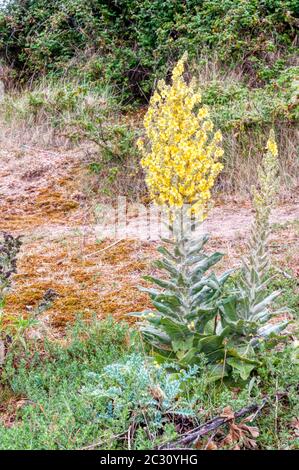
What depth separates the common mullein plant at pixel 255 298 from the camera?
2.68 metres

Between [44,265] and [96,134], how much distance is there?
2.76 meters

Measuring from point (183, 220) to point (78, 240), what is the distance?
2711 millimetres

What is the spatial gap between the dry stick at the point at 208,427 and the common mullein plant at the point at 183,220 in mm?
339

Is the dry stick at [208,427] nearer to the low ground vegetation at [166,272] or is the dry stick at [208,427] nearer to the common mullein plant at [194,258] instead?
the low ground vegetation at [166,272]

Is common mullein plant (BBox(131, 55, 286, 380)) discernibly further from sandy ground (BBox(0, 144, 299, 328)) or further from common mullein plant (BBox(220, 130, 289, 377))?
sandy ground (BBox(0, 144, 299, 328))

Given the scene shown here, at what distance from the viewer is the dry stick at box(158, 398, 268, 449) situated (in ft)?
7.40

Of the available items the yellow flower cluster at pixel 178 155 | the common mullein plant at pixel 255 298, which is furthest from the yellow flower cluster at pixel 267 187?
the yellow flower cluster at pixel 178 155

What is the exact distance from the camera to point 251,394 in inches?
109

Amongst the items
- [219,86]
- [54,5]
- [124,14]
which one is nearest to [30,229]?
[219,86]

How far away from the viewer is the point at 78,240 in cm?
532

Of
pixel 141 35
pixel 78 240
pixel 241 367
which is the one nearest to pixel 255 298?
pixel 241 367

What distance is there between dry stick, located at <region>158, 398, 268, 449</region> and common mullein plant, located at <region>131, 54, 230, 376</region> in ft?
1.11

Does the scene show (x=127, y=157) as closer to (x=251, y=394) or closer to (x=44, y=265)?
(x=44, y=265)

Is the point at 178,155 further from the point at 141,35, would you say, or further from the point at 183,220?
the point at 141,35
